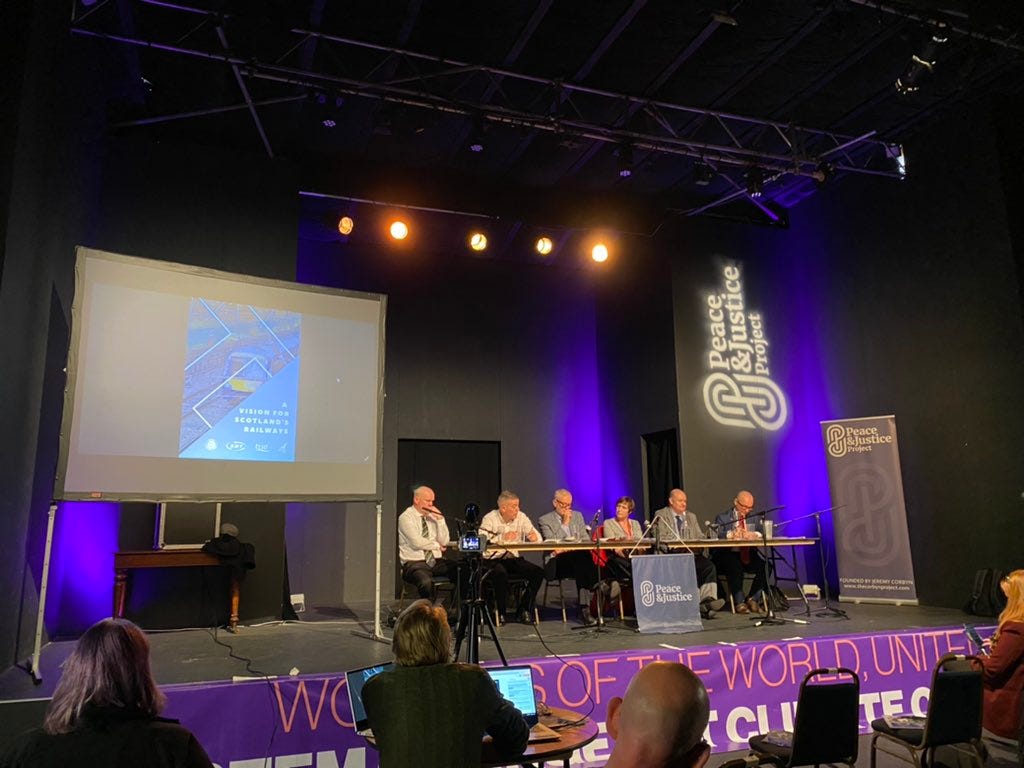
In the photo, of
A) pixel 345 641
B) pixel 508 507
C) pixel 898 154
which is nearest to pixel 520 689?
pixel 345 641

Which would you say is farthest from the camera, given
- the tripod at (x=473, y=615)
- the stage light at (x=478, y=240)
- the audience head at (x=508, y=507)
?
the stage light at (x=478, y=240)

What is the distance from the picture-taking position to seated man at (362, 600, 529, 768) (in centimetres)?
221

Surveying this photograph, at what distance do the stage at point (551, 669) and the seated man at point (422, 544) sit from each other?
684 mm

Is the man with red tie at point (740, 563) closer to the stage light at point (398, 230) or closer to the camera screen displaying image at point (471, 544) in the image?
the camera screen displaying image at point (471, 544)

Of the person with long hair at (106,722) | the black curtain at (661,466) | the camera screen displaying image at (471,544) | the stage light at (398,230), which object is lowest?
the person with long hair at (106,722)

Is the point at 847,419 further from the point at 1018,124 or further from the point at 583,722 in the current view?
the point at 583,722

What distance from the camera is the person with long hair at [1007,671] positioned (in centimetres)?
385

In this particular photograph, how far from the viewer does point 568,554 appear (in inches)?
290

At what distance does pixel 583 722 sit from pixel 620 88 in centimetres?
633

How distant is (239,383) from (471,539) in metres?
2.46

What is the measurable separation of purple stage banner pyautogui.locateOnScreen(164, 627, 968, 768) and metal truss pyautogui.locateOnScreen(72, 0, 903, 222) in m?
5.04

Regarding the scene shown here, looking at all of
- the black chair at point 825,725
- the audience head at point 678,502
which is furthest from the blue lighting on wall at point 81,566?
the black chair at point 825,725

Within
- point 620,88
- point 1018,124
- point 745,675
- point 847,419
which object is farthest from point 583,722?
point 1018,124

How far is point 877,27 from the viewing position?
20.9 feet
